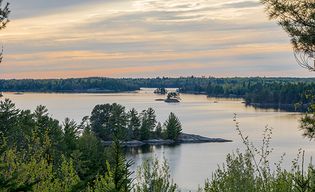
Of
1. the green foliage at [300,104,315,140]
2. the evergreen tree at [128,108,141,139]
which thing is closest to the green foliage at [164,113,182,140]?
the evergreen tree at [128,108,141,139]

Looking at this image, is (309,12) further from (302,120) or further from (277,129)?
(277,129)

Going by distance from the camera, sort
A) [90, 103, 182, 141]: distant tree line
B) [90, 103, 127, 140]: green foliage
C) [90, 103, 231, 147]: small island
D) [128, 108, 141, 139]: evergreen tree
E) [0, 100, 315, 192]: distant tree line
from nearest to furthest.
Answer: [0, 100, 315, 192]: distant tree line → [90, 103, 231, 147]: small island → [90, 103, 127, 140]: green foliage → [90, 103, 182, 141]: distant tree line → [128, 108, 141, 139]: evergreen tree

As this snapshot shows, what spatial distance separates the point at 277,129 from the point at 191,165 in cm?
3081

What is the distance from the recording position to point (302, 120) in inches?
425

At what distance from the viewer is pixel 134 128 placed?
90250 millimetres

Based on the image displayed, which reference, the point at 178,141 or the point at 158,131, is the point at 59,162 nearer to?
the point at 178,141

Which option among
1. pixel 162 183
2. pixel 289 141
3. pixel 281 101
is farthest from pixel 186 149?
pixel 281 101

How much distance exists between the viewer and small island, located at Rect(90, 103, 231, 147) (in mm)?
85375

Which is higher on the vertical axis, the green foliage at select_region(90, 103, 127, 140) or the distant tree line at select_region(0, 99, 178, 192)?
the distant tree line at select_region(0, 99, 178, 192)

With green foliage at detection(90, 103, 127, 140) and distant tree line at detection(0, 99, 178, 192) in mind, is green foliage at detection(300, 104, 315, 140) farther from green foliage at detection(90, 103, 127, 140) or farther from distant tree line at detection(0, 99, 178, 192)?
green foliage at detection(90, 103, 127, 140)

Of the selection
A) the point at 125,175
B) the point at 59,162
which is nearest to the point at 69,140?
the point at 59,162

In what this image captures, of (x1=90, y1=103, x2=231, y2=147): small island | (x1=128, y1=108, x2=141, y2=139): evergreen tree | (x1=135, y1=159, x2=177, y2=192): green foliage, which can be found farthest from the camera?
(x1=128, y1=108, x2=141, y2=139): evergreen tree

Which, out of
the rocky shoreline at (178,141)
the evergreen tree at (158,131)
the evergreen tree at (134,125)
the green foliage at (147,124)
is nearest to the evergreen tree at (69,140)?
the rocky shoreline at (178,141)

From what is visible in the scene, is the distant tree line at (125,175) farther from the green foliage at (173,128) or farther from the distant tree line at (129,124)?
the green foliage at (173,128)
